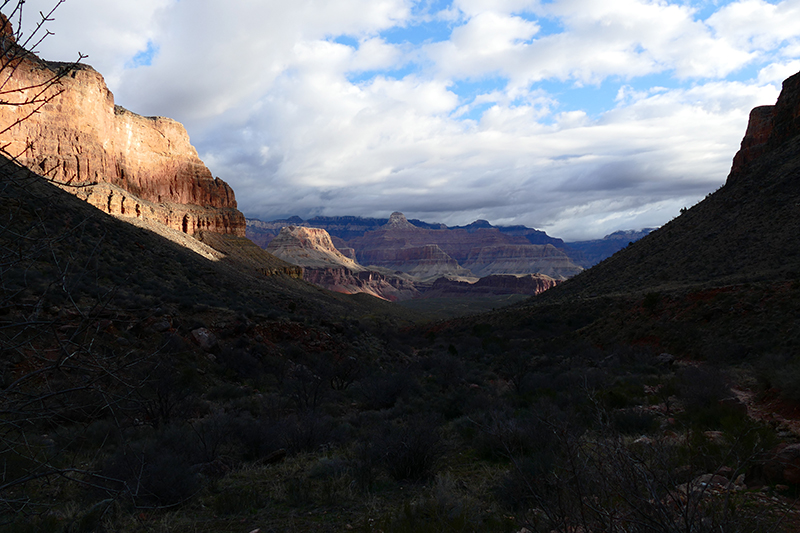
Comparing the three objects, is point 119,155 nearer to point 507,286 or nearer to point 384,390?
point 384,390

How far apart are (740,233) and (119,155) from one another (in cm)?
9110

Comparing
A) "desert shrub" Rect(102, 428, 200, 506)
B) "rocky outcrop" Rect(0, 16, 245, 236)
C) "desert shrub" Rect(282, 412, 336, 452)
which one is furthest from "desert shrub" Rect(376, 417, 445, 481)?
"rocky outcrop" Rect(0, 16, 245, 236)

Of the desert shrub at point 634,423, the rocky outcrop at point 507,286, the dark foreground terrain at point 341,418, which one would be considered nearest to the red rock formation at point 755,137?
the dark foreground terrain at point 341,418

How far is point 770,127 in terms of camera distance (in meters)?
49.3

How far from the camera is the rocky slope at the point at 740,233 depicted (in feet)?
106

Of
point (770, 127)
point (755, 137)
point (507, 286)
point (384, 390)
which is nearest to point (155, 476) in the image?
point (384, 390)

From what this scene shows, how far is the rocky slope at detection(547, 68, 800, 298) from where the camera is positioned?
32.2 m

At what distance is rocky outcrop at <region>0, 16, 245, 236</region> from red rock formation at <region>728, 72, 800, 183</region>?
254ft

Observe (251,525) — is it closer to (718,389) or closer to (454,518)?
(454,518)

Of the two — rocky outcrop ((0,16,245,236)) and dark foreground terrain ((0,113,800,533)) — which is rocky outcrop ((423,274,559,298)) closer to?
rocky outcrop ((0,16,245,236))

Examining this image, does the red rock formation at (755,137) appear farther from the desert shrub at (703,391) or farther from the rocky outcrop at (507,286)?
the rocky outcrop at (507,286)

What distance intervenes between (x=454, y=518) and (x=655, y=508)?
9.01 ft

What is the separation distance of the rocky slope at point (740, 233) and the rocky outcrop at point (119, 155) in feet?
201

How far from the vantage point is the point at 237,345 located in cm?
1883
